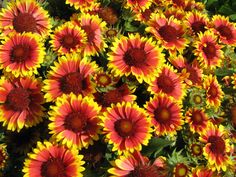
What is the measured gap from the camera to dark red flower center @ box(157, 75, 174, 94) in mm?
2695

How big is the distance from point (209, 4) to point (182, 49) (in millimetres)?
1797

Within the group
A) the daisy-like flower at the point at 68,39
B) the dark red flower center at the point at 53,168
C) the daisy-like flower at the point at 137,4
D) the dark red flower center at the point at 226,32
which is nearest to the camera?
the dark red flower center at the point at 53,168

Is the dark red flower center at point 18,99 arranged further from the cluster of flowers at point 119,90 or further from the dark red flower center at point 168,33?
the dark red flower center at point 168,33

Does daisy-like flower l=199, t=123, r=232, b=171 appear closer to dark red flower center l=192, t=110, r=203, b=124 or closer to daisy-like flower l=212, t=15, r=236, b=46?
dark red flower center l=192, t=110, r=203, b=124

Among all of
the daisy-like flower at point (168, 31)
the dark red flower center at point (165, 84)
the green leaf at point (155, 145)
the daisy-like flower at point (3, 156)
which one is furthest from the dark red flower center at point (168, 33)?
the daisy-like flower at point (3, 156)

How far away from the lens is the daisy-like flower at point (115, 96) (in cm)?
249

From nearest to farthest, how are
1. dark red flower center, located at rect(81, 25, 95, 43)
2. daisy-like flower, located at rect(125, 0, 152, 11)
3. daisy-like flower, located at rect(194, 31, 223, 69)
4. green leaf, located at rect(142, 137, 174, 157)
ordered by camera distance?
green leaf, located at rect(142, 137, 174, 157)
dark red flower center, located at rect(81, 25, 95, 43)
daisy-like flower, located at rect(194, 31, 223, 69)
daisy-like flower, located at rect(125, 0, 152, 11)

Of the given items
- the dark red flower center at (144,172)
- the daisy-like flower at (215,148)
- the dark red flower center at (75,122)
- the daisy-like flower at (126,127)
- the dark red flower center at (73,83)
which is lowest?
the daisy-like flower at (215,148)

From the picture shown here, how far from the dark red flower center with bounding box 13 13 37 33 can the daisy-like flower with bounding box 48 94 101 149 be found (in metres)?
0.81

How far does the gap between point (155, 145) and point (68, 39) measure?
1.01 metres

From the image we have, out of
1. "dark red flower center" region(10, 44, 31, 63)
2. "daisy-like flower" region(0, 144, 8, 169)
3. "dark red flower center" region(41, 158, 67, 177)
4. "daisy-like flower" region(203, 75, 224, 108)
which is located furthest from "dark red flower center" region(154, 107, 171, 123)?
"daisy-like flower" region(0, 144, 8, 169)

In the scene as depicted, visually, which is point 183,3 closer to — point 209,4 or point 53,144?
point 209,4

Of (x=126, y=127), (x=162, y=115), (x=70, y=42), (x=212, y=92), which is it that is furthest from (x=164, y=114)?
(x=70, y=42)

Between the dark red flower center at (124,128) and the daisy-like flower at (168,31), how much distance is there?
86 centimetres
